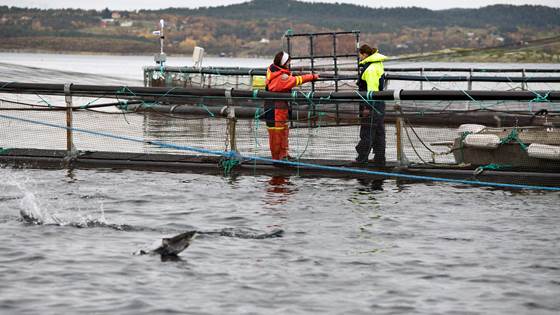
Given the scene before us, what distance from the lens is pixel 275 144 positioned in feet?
52.9

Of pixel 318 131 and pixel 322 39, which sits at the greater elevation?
pixel 322 39

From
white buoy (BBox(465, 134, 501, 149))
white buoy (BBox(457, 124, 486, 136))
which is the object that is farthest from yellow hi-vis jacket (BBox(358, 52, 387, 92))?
white buoy (BBox(465, 134, 501, 149))

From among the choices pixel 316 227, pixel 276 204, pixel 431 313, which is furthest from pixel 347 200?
pixel 431 313

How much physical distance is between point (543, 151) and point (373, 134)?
2576mm

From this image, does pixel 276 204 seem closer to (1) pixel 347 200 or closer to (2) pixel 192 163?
(1) pixel 347 200

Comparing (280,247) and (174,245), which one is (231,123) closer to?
(280,247)

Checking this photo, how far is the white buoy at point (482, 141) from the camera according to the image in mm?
15047

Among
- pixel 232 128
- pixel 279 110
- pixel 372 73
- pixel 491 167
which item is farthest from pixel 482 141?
pixel 232 128

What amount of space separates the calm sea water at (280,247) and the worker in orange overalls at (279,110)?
75cm

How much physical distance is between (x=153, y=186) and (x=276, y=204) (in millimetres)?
2453

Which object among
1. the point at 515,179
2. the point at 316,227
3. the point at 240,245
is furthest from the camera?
the point at 515,179

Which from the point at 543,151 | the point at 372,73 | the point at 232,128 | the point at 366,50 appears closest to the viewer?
the point at 543,151

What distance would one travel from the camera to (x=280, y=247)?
10852 mm

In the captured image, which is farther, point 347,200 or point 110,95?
point 110,95
